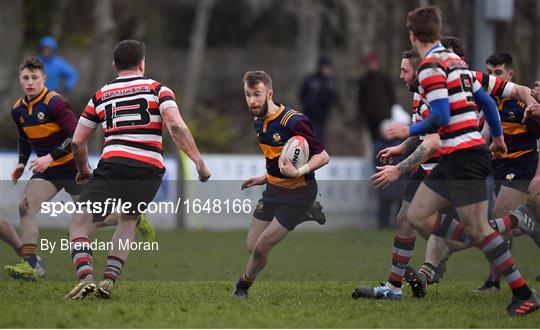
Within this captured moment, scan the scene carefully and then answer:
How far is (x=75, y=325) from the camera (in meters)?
7.63

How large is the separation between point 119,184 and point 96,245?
114cm

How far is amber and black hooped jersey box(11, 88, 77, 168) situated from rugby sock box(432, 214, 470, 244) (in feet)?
12.2

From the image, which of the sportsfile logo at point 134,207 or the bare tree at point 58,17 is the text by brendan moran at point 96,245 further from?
the bare tree at point 58,17

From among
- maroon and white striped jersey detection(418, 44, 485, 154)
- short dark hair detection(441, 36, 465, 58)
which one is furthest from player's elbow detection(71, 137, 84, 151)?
short dark hair detection(441, 36, 465, 58)

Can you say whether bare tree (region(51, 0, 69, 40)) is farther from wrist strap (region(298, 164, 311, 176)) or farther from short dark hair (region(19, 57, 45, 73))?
wrist strap (region(298, 164, 311, 176))

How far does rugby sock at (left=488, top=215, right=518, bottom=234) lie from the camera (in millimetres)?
9531

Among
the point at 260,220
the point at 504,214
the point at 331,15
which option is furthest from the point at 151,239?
the point at 331,15

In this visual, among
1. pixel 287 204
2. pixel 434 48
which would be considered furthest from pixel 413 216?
pixel 434 48

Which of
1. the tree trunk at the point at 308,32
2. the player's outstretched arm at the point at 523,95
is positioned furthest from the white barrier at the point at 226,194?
the tree trunk at the point at 308,32

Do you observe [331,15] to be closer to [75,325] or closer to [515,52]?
[515,52]

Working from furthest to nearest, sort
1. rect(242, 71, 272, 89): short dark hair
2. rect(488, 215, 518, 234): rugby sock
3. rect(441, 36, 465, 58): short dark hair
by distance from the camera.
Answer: rect(488, 215, 518, 234): rugby sock → rect(441, 36, 465, 58): short dark hair → rect(242, 71, 272, 89): short dark hair

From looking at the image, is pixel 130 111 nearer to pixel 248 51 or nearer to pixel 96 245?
pixel 96 245

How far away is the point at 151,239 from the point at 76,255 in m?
1.28

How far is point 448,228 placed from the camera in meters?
9.04
